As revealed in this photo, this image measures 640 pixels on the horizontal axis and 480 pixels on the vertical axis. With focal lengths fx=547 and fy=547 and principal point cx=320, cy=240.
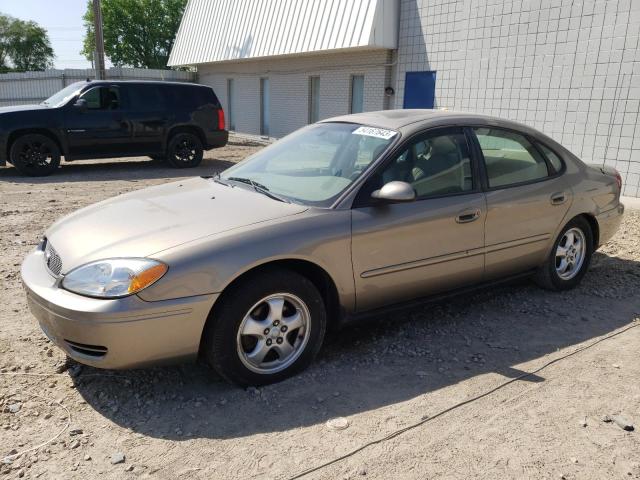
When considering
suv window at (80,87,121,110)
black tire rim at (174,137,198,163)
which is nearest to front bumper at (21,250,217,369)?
suv window at (80,87,121,110)

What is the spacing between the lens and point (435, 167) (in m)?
3.96

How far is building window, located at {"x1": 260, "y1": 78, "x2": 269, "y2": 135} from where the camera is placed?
20.0 metres

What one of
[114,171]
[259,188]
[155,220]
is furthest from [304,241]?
[114,171]

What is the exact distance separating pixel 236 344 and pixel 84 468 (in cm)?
96

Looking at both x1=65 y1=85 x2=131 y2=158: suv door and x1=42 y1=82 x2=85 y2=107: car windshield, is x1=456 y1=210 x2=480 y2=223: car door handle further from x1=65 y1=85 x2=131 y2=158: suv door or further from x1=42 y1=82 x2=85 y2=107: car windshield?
x1=42 y1=82 x2=85 y2=107: car windshield

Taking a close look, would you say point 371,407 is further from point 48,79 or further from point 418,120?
point 48,79

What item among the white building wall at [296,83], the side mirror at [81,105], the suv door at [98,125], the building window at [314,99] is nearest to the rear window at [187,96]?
the suv door at [98,125]

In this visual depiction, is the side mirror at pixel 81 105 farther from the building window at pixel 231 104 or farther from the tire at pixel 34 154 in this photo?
the building window at pixel 231 104

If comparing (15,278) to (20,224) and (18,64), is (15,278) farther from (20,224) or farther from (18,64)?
(18,64)

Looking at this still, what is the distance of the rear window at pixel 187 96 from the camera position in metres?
12.2

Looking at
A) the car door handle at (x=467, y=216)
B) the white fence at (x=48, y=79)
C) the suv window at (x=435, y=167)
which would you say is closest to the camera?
the suv window at (x=435, y=167)

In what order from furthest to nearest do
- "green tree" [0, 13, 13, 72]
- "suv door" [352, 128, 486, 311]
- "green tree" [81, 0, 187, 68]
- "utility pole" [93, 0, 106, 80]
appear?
"green tree" [0, 13, 13, 72], "green tree" [81, 0, 187, 68], "utility pole" [93, 0, 106, 80], "suv door" [352, 128, 486, 311]

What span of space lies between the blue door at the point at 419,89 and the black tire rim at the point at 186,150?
523 centimetres

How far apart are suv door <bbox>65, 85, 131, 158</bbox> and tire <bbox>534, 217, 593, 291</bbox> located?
31.3 feet
